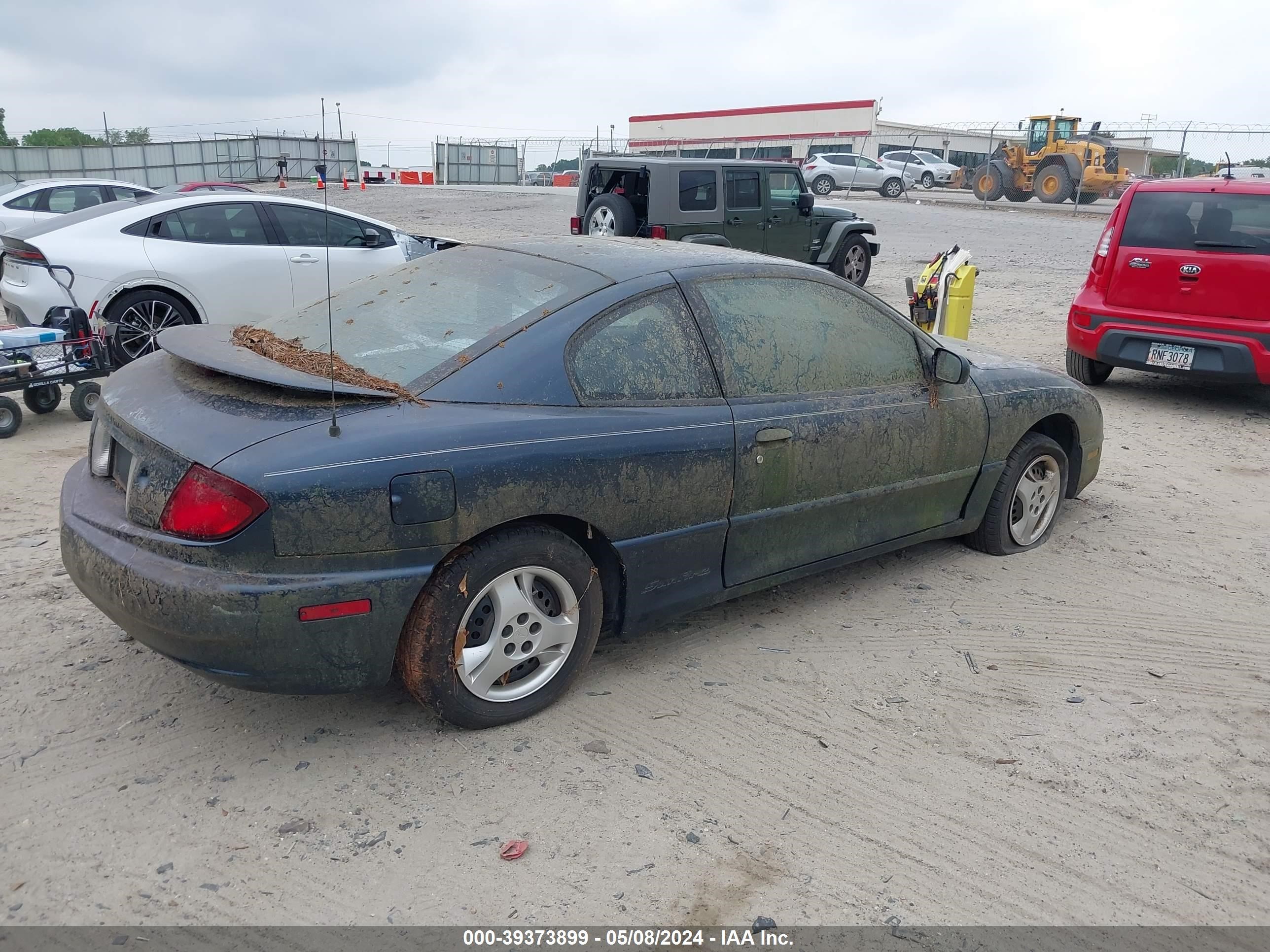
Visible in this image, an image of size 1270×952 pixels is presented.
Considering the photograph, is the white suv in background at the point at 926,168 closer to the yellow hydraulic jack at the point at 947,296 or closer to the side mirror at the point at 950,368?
the yellow hydraulic jack at the point at 947,296

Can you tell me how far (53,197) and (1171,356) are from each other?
48.8 ft

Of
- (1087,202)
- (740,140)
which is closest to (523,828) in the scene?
(1087,202)

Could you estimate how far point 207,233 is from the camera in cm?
859

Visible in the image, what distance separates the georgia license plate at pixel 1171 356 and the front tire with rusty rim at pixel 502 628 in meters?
6.33

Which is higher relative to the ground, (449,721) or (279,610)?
(279,610)

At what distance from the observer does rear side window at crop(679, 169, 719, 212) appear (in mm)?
12383

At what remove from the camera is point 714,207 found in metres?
12.6

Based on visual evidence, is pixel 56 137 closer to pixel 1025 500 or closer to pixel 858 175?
pixel 858 175

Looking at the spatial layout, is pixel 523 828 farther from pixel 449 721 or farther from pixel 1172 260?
pixel 1172 260

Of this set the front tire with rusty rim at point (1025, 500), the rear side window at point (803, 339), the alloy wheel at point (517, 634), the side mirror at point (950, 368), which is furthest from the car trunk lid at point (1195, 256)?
the alloy wheel at point (517, 634)

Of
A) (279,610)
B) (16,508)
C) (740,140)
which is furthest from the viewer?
(740,140)

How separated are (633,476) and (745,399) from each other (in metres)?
0.64

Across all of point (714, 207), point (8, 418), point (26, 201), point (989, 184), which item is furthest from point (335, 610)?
point (989, 184)

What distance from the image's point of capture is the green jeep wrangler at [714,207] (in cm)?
1231
